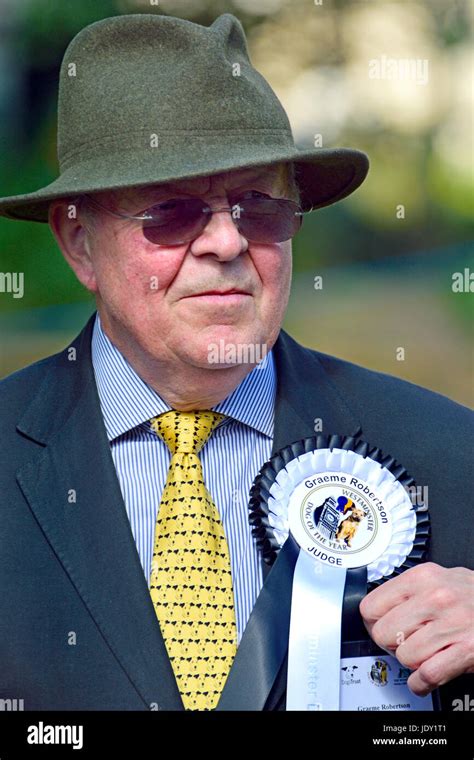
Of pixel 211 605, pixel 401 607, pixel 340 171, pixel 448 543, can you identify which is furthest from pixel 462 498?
pixel 340 171

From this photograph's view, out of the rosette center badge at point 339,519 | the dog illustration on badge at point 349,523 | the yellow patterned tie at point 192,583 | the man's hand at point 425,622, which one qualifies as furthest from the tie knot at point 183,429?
the man's hand at point 425,622

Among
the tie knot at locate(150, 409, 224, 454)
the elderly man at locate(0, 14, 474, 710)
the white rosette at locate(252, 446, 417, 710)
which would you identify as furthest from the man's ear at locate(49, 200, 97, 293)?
the white rosette at locate(252, 446, 417, 710)

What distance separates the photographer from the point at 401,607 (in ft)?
6.43

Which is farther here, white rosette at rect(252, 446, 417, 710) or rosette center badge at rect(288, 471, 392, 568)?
rosette center badge at rect(288, 471, 392, 568)

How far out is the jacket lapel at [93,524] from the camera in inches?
78.9

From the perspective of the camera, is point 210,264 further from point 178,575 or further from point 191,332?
point 178,575

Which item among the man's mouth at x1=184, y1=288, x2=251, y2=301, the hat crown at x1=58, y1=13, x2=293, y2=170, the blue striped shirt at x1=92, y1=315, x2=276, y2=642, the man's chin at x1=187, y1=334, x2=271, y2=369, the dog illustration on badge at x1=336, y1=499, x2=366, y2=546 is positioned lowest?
the dog illustration on badge at x1=336, y1=499, x2=366, y2=546

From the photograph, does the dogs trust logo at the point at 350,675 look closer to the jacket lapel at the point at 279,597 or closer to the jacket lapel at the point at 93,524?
the jacket lapel at the point at 279,597

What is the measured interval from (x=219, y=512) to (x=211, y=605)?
0.67 ft

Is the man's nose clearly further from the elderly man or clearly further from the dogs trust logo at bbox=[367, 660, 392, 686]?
the dogs trust logo at bbox=[367, 660, 392, 686]

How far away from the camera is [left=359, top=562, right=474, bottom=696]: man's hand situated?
6.31 feet

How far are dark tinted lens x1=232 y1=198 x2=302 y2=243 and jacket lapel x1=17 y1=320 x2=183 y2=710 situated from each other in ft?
1.58

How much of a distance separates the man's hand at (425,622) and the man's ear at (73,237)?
0.92 m

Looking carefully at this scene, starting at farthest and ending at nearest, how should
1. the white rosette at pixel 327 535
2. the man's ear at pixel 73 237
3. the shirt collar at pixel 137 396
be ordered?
the man's ear at pixel 73 237
the shirt collar at pixel 137 396
the white rosette at pixel 327 535
